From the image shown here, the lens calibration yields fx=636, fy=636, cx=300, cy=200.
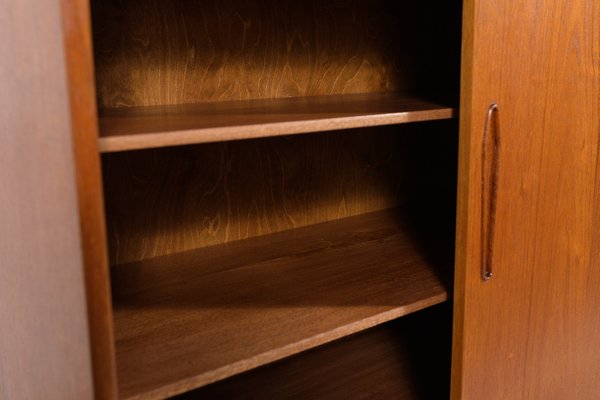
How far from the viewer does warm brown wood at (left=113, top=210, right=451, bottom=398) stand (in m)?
0.97

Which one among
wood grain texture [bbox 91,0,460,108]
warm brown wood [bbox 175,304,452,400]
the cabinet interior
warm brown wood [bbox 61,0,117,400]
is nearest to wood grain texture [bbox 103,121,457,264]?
the cabinet interior

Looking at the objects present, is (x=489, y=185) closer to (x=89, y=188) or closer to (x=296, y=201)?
(x=296, y=201)

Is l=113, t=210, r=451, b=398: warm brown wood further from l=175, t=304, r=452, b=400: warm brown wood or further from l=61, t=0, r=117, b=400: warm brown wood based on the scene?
l=175, t=304, r=452, b=400: warm brown wood

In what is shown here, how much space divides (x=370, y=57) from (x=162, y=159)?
0.61m

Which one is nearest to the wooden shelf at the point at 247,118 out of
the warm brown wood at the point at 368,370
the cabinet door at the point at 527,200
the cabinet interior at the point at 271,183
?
the cabinet interior at the point at 271,183

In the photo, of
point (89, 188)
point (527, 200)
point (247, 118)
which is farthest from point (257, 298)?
point (527, 200)

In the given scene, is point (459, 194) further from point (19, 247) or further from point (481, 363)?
point (19, 247)

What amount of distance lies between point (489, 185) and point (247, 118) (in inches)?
18.9

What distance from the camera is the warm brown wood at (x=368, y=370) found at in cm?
144

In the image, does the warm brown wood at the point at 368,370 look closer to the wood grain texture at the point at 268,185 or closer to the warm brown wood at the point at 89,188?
the wood grain texture at the point at 268,185

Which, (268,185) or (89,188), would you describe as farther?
(268,185)

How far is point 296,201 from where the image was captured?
1535mm

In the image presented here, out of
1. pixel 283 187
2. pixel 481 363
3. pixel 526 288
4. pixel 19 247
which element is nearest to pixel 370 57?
pixel 283 187

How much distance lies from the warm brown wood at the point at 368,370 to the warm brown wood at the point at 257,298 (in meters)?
0.31
